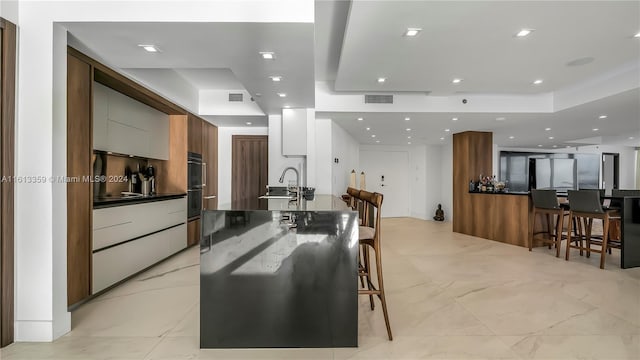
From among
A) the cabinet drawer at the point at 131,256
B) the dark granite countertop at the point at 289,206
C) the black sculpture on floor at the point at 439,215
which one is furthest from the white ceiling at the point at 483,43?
the black sculpture on floor at the point at 439,215

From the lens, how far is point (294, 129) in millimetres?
5148

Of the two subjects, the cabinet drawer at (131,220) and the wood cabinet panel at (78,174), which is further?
the cabinet drawer at (131,220)

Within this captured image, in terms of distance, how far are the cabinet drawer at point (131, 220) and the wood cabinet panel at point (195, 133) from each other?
0.99 metres

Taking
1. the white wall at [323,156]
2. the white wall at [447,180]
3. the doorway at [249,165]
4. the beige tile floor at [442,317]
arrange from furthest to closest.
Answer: the white wall at [447,180], the doorway at [249,165], the white wall at [323,156], the beige tile floor at [442,317]

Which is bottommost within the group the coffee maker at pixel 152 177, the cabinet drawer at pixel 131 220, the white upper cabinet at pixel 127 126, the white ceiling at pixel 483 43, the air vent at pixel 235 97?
the cabinet drawer at pixel 131 220

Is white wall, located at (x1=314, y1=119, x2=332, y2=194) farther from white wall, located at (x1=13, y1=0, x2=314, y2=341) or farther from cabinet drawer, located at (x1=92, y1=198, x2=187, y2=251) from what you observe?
white wall, located at (x1=13, y1=0, x2=314, y2=341)

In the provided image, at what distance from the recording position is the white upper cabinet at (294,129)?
16.8ft

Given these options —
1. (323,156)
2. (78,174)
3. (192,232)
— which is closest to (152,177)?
(192,232)

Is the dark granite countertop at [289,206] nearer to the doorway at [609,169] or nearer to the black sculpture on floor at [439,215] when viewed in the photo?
the black sculpture on floor at [439,215]

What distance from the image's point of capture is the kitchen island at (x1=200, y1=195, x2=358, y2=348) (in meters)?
2.01

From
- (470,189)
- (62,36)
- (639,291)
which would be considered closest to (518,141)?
(470,189)

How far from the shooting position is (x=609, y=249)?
487 cm

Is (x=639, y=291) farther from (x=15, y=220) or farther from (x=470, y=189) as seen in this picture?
(x=15, y=220)

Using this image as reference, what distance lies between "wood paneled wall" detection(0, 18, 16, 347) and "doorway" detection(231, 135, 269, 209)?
401cm
